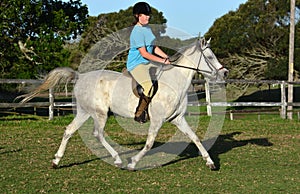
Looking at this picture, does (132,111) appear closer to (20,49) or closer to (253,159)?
(253,159)

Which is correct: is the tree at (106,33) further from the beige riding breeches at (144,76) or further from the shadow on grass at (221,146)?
the beige riding breeches at (144,76)

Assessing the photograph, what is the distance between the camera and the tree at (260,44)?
31.0 meters

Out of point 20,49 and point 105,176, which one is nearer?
point 105,176

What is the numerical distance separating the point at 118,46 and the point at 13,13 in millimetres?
5538

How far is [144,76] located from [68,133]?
5.26ft

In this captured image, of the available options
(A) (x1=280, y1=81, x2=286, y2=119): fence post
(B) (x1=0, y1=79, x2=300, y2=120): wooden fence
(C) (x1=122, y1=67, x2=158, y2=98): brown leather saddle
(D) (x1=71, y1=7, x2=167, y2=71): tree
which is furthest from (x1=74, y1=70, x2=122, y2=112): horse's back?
(A) (x1=280, y1=81, x2=286, y2=119): fence post

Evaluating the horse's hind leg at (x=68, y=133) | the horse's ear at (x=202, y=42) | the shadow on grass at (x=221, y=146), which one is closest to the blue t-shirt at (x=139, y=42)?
the horse's ear at (x=202, y=42)

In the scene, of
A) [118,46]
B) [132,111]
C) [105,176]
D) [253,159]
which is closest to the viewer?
[105,176]

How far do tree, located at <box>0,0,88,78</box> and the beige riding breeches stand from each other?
13317 mm

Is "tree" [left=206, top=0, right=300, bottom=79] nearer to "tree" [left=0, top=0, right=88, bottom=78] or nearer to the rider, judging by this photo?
"tree" [left=0, top=0, right=88, bottom=78]

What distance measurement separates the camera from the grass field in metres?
6.48

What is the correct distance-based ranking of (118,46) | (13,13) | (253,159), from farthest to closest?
(13,13) → (118,46) → (253,159)

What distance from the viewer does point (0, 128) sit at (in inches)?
541

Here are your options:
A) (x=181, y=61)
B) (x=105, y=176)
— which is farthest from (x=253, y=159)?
(x=105, y=176)
